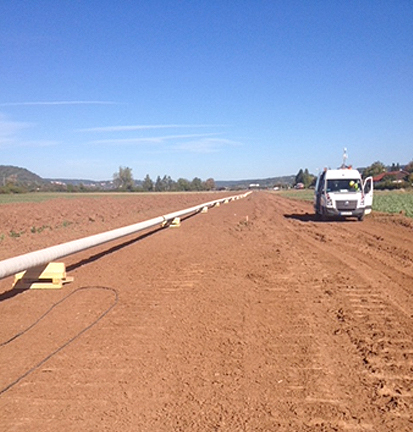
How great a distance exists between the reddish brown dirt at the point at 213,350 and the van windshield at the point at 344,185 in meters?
14.0

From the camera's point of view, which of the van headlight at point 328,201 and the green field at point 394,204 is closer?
the van headlight at point 328,201

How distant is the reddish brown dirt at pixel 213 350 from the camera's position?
4.04 metres

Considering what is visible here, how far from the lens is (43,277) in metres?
8.73

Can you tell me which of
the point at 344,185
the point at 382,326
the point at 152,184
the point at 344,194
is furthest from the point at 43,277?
the point at 152,184

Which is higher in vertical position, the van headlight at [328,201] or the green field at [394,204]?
the van headlight at [328,201]

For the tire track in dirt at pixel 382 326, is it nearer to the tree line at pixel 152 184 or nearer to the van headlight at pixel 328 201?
the van headlight at pixel 328 201

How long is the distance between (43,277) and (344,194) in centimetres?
1807

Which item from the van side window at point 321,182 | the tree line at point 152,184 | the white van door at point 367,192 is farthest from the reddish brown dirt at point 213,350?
the tree line at point 152,184

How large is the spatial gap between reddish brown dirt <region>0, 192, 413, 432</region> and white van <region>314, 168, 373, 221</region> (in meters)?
13.4

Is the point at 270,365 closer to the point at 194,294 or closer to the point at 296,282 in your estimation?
the point at 194,294

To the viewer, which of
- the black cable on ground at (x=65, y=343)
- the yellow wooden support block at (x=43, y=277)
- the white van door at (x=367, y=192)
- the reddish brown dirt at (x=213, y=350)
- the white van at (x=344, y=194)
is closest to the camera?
the reddish brown dirt at (x=213, y=350)

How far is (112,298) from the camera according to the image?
7.92m

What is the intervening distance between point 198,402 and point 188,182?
193 meters

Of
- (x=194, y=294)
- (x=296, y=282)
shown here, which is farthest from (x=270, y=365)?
(x=296, y=282)
